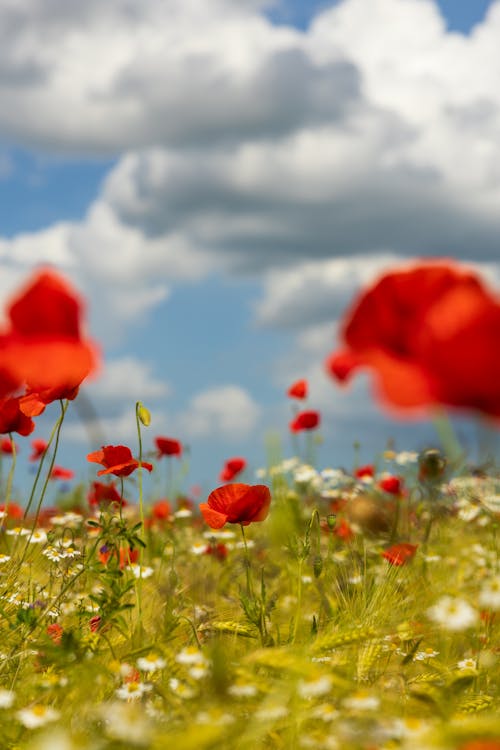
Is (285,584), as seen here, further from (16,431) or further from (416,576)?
(16,431)

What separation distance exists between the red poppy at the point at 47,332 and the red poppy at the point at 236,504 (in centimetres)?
95

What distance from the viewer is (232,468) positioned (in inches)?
221

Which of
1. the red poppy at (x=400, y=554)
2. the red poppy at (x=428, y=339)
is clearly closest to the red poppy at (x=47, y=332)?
the red poppy at (x=428, y=339)

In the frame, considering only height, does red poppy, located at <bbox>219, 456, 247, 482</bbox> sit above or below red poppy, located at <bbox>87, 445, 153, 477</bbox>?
above

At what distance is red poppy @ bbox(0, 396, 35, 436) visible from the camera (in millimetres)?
3083

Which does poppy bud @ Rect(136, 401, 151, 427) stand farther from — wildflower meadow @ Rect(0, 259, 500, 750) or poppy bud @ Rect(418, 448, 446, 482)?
poppy bud @ Rect(418, 448, 446, 482)

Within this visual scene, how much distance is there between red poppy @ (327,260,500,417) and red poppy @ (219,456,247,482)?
385cm

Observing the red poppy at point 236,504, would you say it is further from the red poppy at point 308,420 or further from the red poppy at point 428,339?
the red poppy at point 308,420

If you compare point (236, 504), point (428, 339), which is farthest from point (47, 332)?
point (236, 504)

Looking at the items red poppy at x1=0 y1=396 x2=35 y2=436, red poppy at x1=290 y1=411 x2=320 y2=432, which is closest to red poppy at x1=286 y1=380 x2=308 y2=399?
red poppy at x1=290 y1=411 x2=320 y2=432

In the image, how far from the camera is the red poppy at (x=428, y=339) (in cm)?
149

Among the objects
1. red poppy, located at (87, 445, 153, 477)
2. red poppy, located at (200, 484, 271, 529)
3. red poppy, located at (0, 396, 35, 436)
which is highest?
red poppy, located at (0, 396, 35, 436)

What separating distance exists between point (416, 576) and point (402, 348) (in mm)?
2709

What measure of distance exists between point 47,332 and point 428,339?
83 cm
